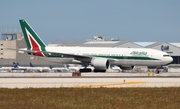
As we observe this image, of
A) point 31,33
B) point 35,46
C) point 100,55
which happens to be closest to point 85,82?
point 100,55

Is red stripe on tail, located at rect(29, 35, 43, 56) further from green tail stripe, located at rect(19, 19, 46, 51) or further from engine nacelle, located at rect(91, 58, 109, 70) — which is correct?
engine nacelle, located at rect(91, 58, 109, 70)

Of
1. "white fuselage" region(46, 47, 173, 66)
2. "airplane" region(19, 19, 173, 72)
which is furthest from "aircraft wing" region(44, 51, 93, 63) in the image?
"white fuselage" region(46, 47, 173, 66)

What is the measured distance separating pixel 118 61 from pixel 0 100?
50.5 meters

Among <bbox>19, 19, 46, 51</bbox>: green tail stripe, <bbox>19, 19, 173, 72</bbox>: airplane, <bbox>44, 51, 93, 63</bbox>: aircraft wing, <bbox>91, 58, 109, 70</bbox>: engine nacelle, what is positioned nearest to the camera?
<bbox>19, 19, 173, 72</bbox>: airplane

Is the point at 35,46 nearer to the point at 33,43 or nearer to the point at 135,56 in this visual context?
the point at 33,43

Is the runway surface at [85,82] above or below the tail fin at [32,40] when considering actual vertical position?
below

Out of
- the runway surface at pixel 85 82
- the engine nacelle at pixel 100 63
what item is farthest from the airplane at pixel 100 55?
the runway surface at pixel 85 82

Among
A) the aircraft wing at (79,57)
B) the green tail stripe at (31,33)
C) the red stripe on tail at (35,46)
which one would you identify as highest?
the green tail stripe at (31,33)

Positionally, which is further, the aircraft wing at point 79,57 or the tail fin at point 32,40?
the tail fin at point 32,40

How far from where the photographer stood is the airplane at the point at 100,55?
3054 inches

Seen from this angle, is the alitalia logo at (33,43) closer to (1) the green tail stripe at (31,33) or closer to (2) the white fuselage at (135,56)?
(1) the green tail stripe at (31,33)

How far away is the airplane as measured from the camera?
7756 cm

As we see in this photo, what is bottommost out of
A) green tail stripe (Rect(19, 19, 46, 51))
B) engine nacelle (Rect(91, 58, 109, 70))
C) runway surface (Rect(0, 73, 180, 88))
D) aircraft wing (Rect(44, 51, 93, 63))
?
runway surface (Rect(0, 73, 180, 88))

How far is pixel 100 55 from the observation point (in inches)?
3155
